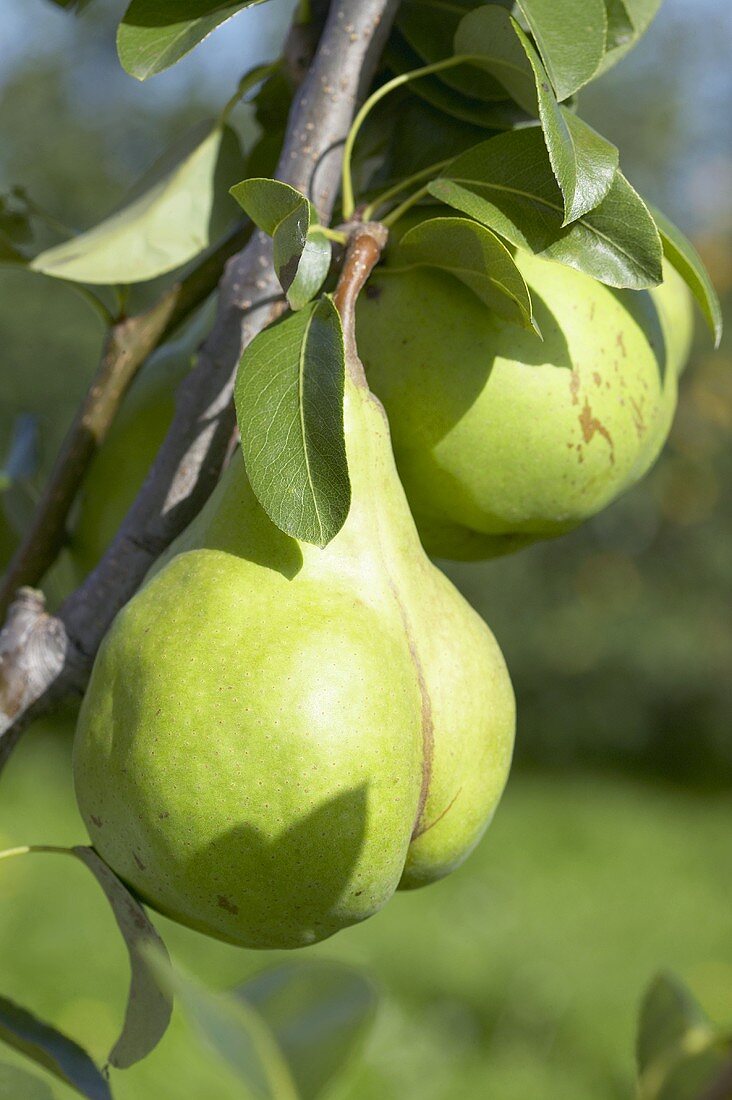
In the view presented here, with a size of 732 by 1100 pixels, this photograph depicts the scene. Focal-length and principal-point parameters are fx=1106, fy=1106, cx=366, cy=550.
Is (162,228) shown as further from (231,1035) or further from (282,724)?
(231,1035)

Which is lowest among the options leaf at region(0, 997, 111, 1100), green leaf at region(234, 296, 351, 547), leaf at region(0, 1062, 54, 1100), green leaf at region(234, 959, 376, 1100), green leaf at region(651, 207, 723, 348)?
green leaf at region(234, 959, 376, 1100)

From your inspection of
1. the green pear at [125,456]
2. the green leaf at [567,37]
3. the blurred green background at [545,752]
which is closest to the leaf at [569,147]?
the green leaf at [567,37]

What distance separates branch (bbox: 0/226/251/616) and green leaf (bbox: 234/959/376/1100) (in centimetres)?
33

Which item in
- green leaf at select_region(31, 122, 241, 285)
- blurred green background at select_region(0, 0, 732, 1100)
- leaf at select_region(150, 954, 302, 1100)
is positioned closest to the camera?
leaf at select_region(150, 954, 302, 1100)

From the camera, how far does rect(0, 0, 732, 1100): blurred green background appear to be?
2.73 meters

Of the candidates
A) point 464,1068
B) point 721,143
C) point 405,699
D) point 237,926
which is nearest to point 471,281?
point 405,699

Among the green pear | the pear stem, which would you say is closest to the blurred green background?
the green pear

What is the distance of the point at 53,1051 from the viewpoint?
564mm

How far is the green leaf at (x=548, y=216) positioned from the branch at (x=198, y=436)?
11 centimetres

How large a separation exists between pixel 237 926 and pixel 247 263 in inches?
14.9

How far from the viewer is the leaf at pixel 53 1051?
550mm

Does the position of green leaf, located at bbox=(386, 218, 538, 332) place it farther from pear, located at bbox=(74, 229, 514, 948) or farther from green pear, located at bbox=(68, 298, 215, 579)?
green pear, located at bbox=(68, 298, 215, 579)

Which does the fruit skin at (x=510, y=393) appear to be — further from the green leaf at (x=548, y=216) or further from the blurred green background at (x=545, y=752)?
the blurred green background at (x=545, y=752)

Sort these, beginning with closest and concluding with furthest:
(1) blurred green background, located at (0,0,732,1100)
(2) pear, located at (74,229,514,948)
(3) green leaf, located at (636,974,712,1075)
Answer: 1. (2) pear, located at (74,229,514,948)
2. (3) green leaf, located at (636,974,712,1075)
3. (1) blurred green background, located at (0,0,732,1100)
